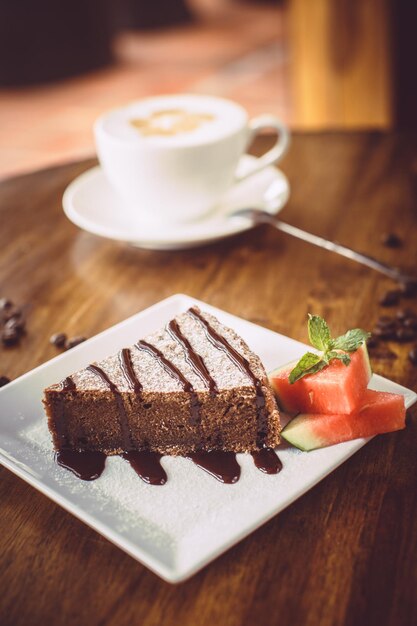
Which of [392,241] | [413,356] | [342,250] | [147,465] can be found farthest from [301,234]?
[147,465]

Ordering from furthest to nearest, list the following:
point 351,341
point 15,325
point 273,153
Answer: point 273,153, point 15,325, point 351,341

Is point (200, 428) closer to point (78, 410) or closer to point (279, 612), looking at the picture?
point (78, 410)

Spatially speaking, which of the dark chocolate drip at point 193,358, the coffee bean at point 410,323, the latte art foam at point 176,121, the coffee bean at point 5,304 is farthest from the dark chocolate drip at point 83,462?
the latte art foam at point 176,121

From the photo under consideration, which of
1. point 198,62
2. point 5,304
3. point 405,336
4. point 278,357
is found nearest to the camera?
point 278,357

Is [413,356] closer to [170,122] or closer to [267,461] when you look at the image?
[267,461]

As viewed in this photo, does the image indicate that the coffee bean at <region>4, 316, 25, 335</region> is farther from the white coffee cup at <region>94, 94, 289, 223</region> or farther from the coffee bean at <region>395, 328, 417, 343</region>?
the coffee bean at <region>395, 328, 417, 343</region>

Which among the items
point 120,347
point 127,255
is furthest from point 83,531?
point 127,255
